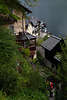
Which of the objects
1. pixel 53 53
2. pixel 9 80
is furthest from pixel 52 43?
pixel 9 80

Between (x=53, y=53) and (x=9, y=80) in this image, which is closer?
(x=9, y=80)

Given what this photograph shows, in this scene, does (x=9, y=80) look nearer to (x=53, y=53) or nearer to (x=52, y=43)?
(x=53, y=53)

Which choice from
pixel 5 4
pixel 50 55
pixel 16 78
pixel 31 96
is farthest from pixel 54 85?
pixel 5 4

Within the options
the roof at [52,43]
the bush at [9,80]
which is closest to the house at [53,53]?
the roof at [52,43]

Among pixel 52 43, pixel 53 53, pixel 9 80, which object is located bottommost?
pixel 9 80

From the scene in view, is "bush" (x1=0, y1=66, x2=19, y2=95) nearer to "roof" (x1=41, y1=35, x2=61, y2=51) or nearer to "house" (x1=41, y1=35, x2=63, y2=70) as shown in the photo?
"house" (x1=41, y1=35, x2=63, y2=70)

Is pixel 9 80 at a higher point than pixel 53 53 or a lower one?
lower

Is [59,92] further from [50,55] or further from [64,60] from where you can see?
[50,55]

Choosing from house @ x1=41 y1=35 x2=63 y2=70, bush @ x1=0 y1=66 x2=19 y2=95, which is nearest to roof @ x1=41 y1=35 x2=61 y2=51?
house @ x1=41 y1=35 x2=63 y2=70

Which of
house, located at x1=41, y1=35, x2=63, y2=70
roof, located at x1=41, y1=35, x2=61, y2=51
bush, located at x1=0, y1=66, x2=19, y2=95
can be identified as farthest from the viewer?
roof, located at x1=41, y1=35, x2=61, y2=51

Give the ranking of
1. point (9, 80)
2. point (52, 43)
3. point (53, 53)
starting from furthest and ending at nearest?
point (52, 43) < point (53, 53) < point (9, 80)

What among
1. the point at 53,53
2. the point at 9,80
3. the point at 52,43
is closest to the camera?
the point at 9,80
